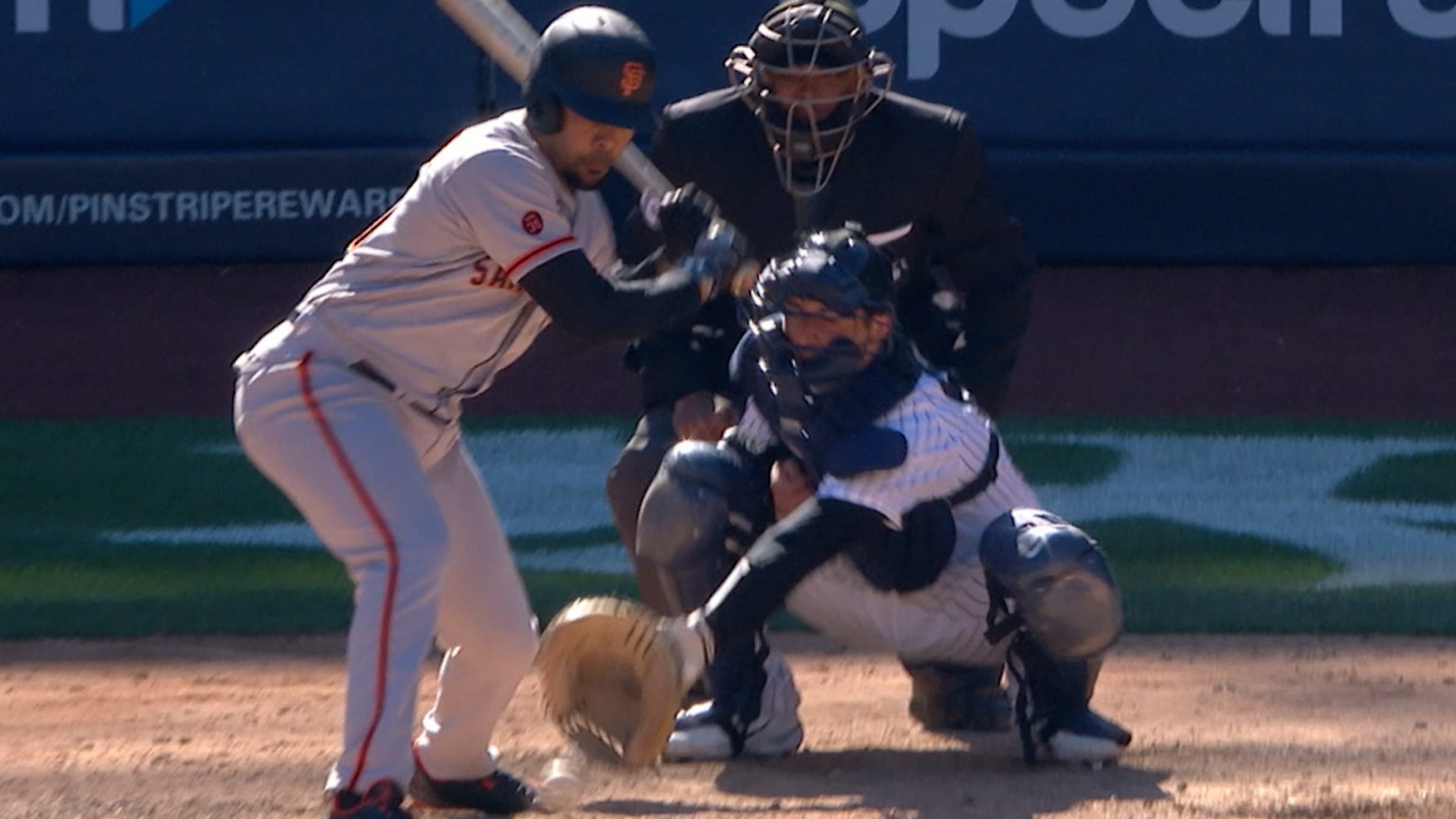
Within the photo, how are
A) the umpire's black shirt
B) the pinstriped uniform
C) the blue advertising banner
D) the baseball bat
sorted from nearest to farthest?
the pinstriped uniform → the umpire's black shirt → the baseball bat → the blue advertising banner

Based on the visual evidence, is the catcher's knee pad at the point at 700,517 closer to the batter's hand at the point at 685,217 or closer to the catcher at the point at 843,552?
the catcher at the point at 843,552

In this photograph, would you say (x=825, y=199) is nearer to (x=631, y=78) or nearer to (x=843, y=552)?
(x=843, y=552)

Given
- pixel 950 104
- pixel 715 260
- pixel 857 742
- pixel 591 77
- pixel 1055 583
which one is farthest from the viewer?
pixel 950 104

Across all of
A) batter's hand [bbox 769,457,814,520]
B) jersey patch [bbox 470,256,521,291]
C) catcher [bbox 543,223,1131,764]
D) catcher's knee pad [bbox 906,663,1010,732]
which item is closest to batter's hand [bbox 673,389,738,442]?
catcher [bbox 543,223,1131,764]

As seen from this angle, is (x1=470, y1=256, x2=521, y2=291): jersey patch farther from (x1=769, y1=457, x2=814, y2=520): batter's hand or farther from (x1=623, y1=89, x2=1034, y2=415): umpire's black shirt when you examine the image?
(x1=623, y1=89, x2=1034, y2=415): umpire's black shirt

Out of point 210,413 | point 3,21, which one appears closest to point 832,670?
point 210,413

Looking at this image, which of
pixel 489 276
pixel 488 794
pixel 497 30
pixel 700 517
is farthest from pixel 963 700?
pixel 497 30

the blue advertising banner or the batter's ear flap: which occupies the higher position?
the batter's ear flap
